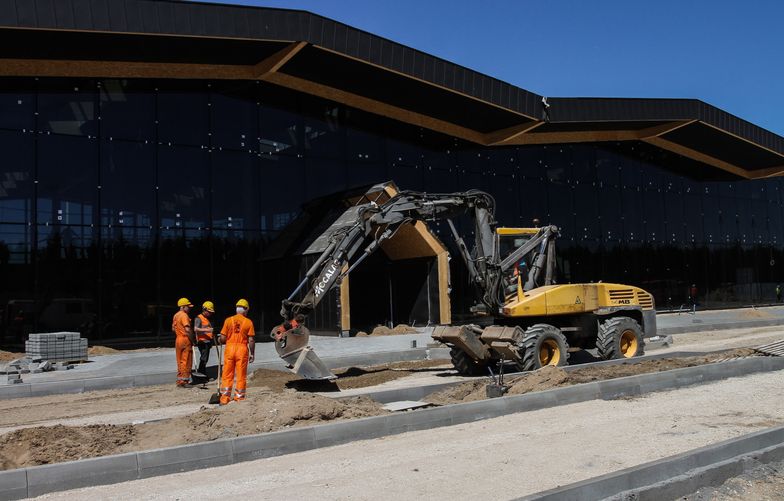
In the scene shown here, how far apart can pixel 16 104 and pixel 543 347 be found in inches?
672

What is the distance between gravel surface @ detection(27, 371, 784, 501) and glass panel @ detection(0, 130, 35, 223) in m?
15.8

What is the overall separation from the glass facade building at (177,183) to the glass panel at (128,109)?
0.03m

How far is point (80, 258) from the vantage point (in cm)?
2052

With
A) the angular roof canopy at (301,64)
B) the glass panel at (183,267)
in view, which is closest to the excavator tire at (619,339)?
the angular roof canopy at (301,64)

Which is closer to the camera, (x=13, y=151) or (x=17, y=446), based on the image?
(x=17, y=446)

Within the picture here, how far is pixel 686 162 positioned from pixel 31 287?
113 feet

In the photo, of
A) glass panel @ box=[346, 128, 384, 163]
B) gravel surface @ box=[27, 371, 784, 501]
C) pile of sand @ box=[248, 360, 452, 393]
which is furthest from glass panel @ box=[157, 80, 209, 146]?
gravel surface @ box=[27, 371, 784, 501]

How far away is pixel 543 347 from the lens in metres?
14.2

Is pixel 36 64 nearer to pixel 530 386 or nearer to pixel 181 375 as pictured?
pixel 181 375

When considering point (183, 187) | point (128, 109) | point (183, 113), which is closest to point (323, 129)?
point (183, 113)

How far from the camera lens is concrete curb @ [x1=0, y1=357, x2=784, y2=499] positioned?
6488 mm

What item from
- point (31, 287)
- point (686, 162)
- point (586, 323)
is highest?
point (686, 162)

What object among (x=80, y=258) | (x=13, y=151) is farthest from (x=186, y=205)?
(x=13, y=151)

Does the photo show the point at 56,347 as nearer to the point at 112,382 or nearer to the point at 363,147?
the point at 112,382
